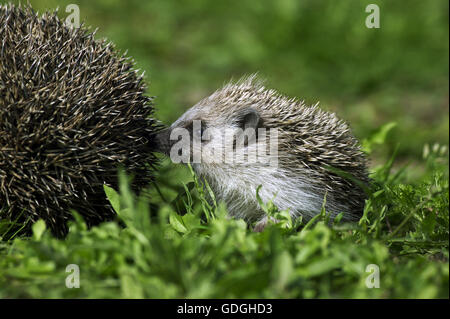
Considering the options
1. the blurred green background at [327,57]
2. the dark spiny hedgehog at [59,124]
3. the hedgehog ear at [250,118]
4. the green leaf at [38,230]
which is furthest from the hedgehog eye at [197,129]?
the blurred green background at [327,57]

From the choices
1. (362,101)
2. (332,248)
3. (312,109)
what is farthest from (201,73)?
(332,248)

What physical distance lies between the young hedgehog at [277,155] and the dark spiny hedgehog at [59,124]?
57cm

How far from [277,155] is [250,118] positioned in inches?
15.3

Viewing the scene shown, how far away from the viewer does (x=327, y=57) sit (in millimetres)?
9414

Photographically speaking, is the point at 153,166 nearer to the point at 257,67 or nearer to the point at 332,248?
the point at 332,248

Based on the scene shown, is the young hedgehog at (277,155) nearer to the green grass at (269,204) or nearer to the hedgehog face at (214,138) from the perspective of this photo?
the hedgehog face at (214,138)

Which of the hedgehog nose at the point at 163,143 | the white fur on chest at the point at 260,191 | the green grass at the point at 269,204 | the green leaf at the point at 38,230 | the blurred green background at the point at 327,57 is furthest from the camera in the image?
the blurred green background at the point at 327,57

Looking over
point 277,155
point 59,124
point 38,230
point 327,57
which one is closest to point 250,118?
point 277,155

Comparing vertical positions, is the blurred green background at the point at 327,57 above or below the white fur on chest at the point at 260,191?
above

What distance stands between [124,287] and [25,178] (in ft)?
4.71

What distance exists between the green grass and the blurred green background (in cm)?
2

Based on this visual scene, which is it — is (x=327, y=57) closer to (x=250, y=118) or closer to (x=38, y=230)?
(x=250, y=118)

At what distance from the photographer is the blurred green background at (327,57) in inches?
357

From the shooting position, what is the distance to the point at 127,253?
342 centimetres
